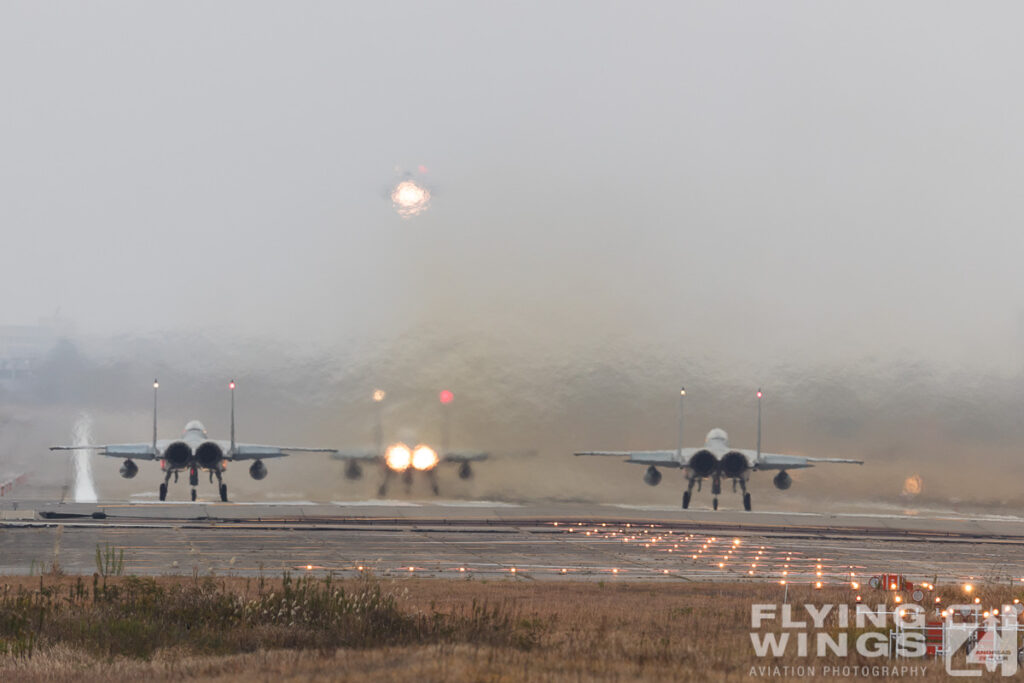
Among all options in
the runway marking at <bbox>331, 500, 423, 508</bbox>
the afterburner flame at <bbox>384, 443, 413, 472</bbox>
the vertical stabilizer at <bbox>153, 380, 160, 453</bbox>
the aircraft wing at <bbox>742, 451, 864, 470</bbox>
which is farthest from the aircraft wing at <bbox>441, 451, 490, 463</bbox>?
the vertical stabilizer at <bbox>153, 380, 160, 453</bbox>

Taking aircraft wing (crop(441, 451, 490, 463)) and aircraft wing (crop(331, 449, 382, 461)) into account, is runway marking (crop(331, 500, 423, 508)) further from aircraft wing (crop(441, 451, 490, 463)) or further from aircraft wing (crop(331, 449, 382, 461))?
aircraft wing (crop(441, 451, 490, 463))

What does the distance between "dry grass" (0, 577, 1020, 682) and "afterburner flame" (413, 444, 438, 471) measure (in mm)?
42241

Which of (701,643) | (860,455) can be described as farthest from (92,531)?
(860,455)

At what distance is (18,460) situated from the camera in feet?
233

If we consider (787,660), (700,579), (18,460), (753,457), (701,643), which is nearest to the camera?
(787,660)

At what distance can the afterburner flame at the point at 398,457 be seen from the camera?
217 ft

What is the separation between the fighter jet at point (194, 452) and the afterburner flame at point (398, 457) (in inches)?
130

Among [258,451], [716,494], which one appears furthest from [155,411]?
[716,494]

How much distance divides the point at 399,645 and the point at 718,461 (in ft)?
165

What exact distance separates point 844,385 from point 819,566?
32.7m

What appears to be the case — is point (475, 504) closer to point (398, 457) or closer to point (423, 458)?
point (423, 458)

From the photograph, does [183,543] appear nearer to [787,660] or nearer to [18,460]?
[787,660]

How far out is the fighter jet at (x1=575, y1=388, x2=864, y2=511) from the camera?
65.3 meters

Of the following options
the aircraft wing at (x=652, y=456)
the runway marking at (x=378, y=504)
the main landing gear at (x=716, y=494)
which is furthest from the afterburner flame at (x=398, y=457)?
the main landing gear at (x=716, y=494)
